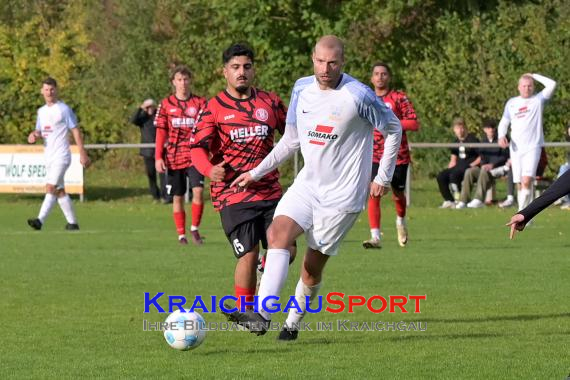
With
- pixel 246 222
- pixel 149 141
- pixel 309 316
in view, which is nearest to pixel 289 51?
pixel 149 141

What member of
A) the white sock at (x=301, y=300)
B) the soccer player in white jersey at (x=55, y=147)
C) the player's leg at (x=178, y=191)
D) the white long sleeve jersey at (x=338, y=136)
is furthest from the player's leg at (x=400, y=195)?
the white long sleeve jersey at (x=338, y=136)

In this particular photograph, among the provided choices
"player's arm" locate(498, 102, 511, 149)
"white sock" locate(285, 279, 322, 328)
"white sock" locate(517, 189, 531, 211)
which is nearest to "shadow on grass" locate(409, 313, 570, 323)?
"white sock" locate(285, 279, 322, 328)

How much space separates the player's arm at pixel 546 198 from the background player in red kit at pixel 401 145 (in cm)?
853

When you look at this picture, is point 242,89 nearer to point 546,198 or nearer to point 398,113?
point 546,198

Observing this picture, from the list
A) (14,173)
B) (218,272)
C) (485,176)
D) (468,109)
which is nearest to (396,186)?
(218,272)

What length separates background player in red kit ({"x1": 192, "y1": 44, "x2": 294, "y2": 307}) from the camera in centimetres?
1007

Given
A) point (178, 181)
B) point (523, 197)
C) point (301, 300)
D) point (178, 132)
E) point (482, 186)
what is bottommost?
point (482, 186)

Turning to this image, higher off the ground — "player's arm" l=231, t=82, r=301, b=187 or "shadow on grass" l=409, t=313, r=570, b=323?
"player's arm" l=231, t=82, r=301, b=187

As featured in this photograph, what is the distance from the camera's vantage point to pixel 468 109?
3256 cm

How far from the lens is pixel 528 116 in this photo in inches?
828

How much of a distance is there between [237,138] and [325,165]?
126 cm

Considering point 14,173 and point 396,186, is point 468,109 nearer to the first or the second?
point 14,173

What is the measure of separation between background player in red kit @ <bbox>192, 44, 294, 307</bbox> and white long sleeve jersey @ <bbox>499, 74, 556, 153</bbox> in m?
11.1

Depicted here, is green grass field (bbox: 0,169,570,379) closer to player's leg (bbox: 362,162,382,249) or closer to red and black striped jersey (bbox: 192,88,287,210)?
player's leg (bbox: 362,162,382,249)
